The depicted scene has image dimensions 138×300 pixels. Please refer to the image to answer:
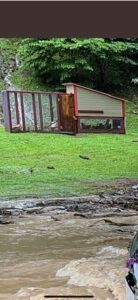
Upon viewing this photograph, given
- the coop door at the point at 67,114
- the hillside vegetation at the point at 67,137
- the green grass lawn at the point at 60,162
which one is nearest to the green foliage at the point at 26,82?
the hillside vegetation at the point at 67,137

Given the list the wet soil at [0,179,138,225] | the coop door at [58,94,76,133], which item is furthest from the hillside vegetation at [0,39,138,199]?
the coop door at [58,94,76,133]

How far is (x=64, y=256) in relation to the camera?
802cm

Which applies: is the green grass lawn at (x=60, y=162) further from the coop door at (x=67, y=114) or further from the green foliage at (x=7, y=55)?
the green foliage at (x=7, y=55)

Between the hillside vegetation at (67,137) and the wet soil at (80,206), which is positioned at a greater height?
the hillside vegetation at (67,137)

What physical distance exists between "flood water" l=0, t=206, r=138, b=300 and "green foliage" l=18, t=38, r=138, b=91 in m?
10.4

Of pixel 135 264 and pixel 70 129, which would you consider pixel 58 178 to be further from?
pixel 135 264

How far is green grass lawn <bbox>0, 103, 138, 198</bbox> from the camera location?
13.2 m

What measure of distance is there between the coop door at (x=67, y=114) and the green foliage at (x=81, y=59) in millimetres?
1988

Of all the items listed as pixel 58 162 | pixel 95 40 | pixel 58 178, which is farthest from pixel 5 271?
pixel 95 40

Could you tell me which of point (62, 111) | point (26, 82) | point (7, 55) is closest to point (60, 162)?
point (62, 111)

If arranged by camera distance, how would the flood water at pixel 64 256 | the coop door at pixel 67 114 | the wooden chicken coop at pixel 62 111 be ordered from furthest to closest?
the coop door at pixel 67 114 → the wooden chicken coop at pixel 62 111 → the flood water at pixel 64 256

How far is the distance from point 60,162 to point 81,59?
248 inches

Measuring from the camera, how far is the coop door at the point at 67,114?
18375 millimetres

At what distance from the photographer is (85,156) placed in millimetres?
15633
